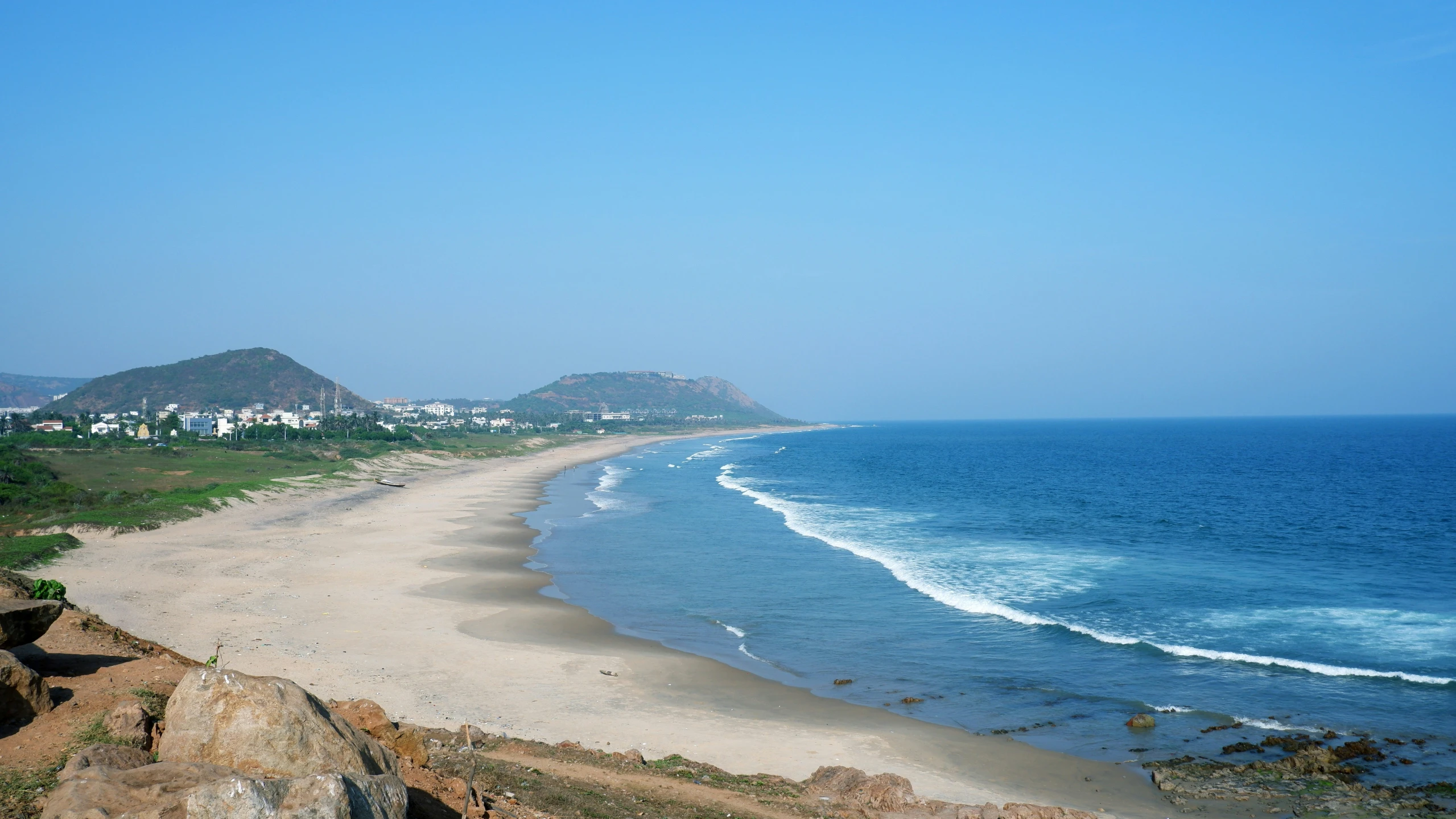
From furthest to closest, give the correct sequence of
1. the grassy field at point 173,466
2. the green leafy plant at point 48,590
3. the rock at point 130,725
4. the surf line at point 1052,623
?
the grassy field at point 173,466, the surf line at point 1052,623, the green leafy plant at point 48,590, the rock at point 130,725

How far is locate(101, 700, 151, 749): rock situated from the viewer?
28.9 ft

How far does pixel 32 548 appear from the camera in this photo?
103 feet

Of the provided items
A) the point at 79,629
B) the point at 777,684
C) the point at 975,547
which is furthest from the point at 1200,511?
the point at 79,629

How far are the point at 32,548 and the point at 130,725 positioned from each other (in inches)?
1149

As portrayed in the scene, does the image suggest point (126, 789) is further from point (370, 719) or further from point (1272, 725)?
point (1272, 725)

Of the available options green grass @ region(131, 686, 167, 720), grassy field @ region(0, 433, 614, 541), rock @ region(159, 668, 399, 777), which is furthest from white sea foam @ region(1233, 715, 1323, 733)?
grassy field @ region(0, 433, 614, 541)

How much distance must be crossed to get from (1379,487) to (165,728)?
255ft

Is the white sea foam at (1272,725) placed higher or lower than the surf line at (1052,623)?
lower

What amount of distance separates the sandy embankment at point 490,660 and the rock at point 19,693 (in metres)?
7.49

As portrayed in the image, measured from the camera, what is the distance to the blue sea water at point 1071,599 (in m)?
18.5

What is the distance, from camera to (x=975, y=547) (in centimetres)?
4034

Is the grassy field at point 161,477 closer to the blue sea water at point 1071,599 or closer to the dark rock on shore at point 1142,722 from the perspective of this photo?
the blue sea water at point 1071,599

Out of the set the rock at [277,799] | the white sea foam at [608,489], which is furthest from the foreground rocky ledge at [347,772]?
the white sea foam at [608,489]

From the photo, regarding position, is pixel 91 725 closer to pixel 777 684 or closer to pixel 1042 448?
pixel 777 684
